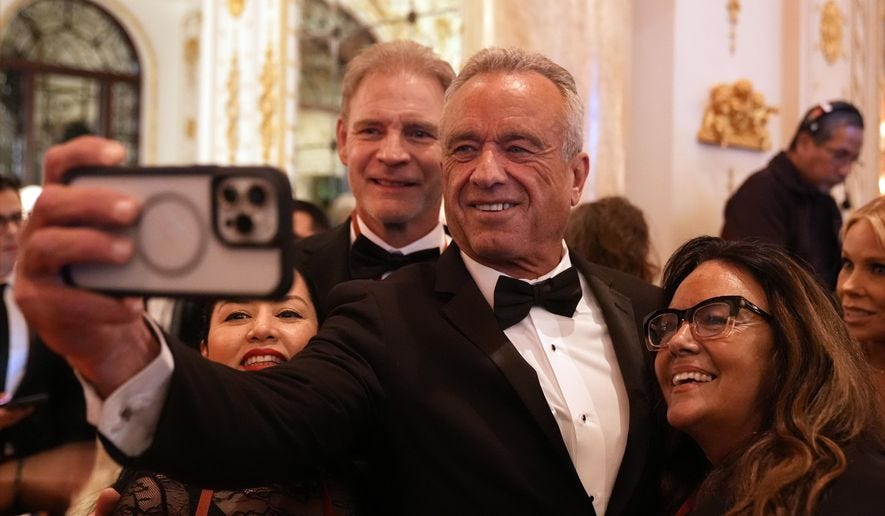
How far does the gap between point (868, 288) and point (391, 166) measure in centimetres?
126

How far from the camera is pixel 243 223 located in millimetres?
966

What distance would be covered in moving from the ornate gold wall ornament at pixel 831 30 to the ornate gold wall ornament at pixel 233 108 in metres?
3.64

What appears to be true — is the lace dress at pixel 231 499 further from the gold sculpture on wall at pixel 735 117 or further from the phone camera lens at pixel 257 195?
the gold sculpture on wall at pixel 735 117

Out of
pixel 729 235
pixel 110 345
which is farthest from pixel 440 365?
pixel 729 235

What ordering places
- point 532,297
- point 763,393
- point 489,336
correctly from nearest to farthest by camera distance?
1. point 763,393
2. point 489,336
3. point 532,297

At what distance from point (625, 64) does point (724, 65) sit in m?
0.77

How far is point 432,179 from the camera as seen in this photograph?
264 centimetres

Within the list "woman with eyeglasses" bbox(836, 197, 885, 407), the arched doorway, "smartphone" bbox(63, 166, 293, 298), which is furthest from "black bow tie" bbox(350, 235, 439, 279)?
the arched doorway

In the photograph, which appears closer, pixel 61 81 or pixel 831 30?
pixel 831 30

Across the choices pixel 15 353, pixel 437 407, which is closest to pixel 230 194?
pixel 15 353

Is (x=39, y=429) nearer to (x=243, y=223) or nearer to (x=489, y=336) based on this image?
(x=243, y=223)

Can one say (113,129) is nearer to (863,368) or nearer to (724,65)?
(724,65)

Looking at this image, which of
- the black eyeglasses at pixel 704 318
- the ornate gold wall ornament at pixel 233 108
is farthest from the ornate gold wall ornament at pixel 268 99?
the black eyeglasses at pixel 704 318

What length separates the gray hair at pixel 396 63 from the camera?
266 centimetres
